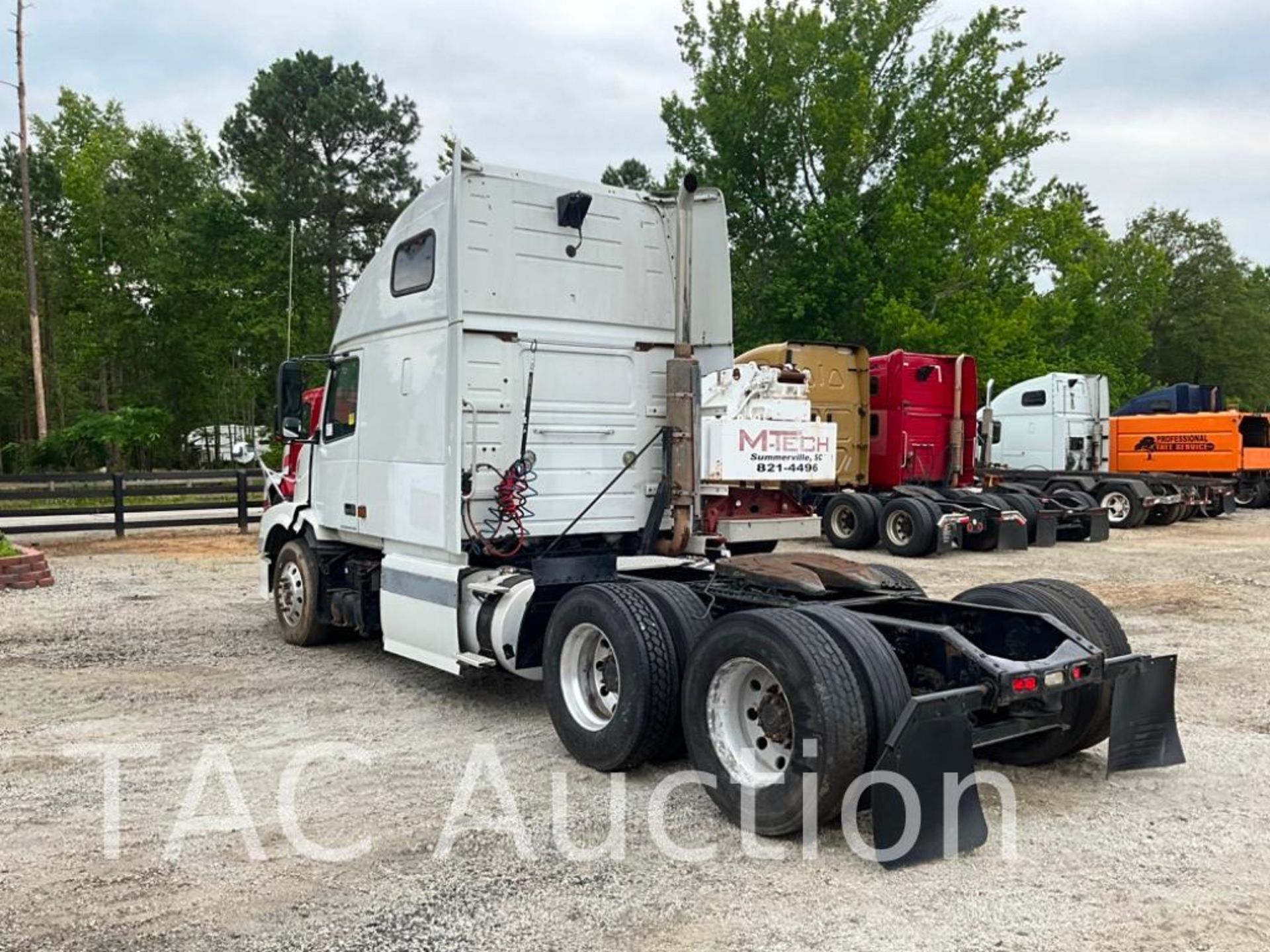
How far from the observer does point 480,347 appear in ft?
20.1

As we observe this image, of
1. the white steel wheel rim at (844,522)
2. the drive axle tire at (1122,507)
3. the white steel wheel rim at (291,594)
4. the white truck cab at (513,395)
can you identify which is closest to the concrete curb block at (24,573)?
the white steel wheel rim at (291,594)

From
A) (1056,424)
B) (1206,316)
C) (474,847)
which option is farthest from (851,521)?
(1206,316)

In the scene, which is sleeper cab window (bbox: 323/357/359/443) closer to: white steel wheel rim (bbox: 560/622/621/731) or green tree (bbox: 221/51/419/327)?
white steel wheel rim (bbox: 560/622/621/731)

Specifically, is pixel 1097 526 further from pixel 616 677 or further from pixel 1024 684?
pixel 1024 684

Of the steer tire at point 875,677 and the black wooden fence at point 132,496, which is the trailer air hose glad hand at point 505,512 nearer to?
the steer tire at point 875,677

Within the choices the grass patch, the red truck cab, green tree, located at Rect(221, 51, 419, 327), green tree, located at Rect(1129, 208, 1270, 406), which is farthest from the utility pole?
green tree, located at Rect(1129, 208, 1270, 406)

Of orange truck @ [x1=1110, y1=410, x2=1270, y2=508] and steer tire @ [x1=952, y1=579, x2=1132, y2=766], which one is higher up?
orange truck @ [x1=1110, y1=410, x2=1270, y2=508]

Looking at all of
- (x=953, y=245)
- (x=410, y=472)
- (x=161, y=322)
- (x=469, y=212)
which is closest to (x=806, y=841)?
(x=410, y=472)

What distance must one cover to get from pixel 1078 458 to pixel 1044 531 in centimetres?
558

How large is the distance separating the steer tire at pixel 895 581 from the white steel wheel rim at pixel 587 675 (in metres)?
1.52

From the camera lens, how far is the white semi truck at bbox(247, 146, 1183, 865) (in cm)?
410

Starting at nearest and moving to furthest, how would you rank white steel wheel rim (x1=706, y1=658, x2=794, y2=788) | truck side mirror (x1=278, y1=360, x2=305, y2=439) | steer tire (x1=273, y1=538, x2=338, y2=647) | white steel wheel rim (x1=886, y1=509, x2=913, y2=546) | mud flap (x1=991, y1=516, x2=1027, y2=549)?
white steel wheel rim (x1=706, y1=658, x2=794, y2=788) < truck side mirror (x1=278, y1=360, x2=305, y2=439) < steer tire (x1=273, y1=538, x2=338, y2=647) < white steel wheel rim (x1=886, y1=509, x2=913, y2=546) < mud flap (x1=991, y1=516, x2=1027, y2=549)

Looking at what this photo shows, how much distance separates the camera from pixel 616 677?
17.1 feet

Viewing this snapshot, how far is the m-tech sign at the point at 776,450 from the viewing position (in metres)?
6.29
